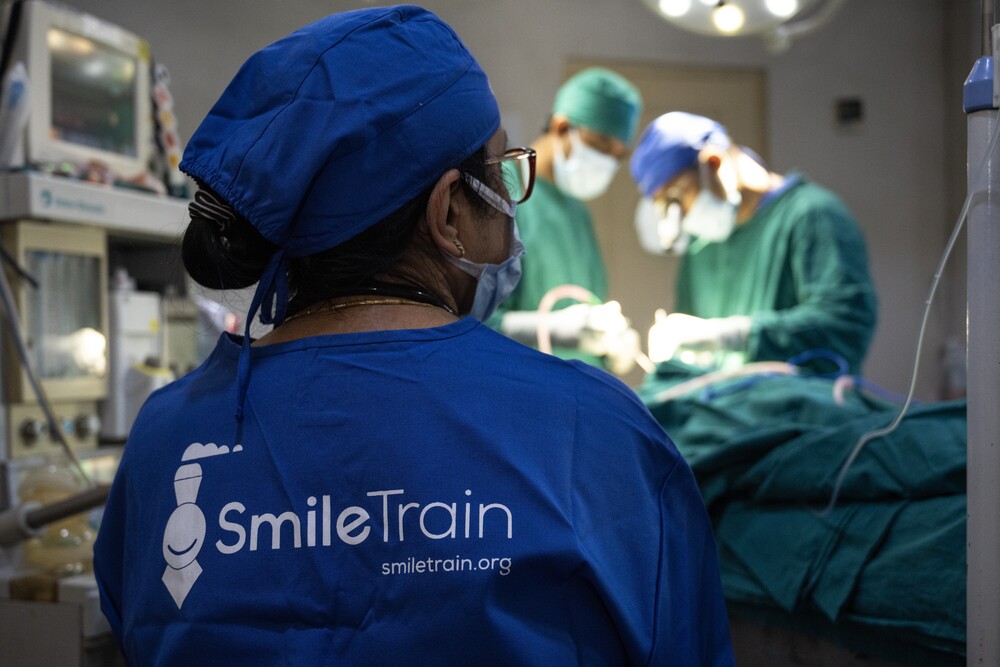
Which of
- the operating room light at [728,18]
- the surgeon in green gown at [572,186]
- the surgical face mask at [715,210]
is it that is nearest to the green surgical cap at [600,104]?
the surgeon in green gown at [572,186]

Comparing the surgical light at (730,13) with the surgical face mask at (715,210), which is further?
the surgical face mask at (715,210)

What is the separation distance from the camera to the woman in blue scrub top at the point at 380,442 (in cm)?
78

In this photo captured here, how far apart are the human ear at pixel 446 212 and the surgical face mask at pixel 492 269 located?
0.01m

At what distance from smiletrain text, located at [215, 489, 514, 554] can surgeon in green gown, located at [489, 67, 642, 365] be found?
1.66 meters

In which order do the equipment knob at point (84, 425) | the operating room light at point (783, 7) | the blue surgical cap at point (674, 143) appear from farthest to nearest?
the blue surgical cap at point (674, 143) → the equipment knob at point (84, 425) → the operating room light at point (783, 7)

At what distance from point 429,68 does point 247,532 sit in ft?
1.55

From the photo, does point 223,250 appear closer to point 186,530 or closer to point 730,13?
point 186,530

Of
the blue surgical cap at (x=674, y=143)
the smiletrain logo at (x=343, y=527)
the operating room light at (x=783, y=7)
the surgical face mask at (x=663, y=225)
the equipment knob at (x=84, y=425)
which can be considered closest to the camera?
the smiletrain logo at (x=343, y=527)

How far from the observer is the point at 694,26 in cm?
209

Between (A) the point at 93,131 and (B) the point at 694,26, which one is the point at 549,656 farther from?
(A) the point at 93,131

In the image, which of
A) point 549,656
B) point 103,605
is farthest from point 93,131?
point 549,656

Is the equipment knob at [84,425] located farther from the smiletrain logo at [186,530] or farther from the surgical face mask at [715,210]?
the surgical face mask at [715,210]

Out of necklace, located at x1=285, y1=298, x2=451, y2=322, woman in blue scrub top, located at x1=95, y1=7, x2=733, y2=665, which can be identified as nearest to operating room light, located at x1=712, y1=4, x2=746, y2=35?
woman in blue scrub top, located at x1=95, y1=7, x2=733, y2=665

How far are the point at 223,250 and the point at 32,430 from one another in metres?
1.34
